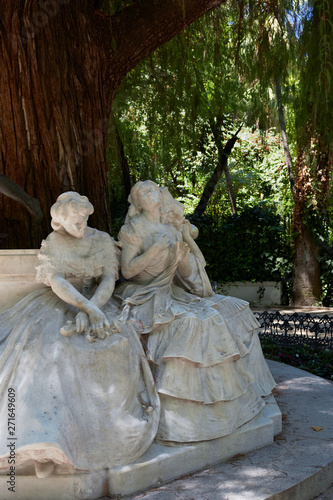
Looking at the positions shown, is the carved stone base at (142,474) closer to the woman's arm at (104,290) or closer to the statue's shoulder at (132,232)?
the woman's arm at (104,290)

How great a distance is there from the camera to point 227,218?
39.3 ft

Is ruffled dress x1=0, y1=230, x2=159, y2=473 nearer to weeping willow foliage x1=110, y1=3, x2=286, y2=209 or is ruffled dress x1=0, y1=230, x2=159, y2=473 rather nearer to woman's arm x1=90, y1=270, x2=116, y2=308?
woman's arm x1=90, y1=270, x2=116, y2=308

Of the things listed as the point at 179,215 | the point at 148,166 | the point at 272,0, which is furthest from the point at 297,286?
the point at 179,215

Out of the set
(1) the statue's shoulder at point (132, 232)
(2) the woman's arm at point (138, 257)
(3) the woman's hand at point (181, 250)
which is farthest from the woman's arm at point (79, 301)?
(3) the woman's hand at point (181, 250)

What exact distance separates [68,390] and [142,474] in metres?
0.57

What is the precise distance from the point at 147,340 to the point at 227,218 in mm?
9087

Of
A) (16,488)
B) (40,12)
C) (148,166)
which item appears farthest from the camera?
(148,166)

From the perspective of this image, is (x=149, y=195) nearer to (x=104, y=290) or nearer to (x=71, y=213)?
(x=71, y=213)

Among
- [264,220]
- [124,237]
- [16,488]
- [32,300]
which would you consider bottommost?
[16,488]

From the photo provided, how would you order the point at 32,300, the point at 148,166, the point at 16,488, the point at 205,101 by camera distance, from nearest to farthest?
the point at 16,488
the point at 32,300
the point at 205,101
the point at 148,166

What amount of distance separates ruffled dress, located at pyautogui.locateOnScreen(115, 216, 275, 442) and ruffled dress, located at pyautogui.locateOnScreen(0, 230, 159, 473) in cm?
12

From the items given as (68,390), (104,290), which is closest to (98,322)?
(104,290)

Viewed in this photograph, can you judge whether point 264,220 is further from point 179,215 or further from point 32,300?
point 32,300

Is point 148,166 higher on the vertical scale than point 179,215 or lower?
higher
